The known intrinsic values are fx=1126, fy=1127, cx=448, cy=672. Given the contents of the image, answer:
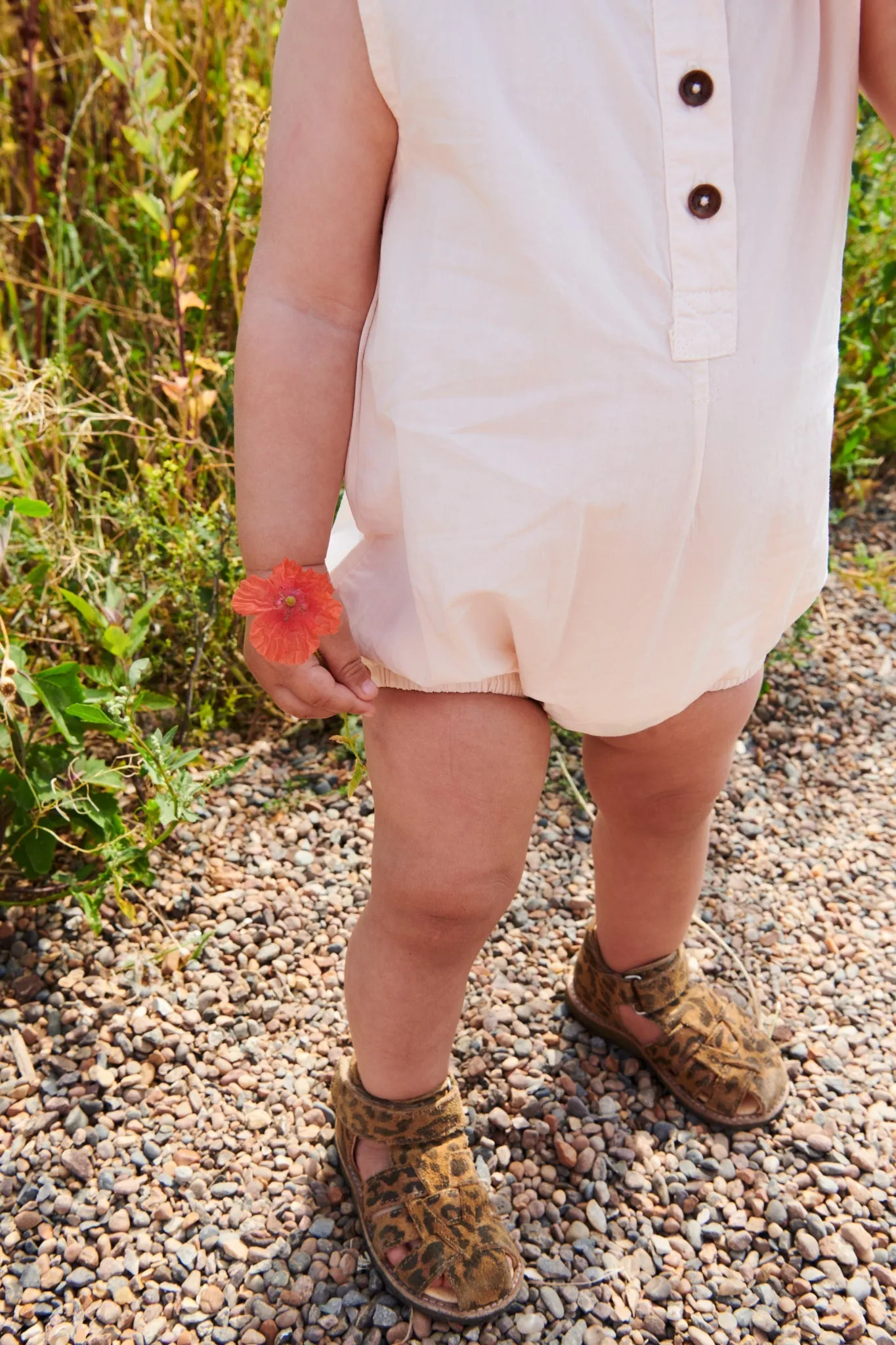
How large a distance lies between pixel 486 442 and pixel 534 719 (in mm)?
299

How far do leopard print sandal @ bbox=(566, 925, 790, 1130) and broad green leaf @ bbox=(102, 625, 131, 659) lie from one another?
81cm

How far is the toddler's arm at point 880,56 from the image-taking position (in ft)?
3.26

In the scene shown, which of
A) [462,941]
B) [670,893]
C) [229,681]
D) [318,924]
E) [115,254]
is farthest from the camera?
[115,254]

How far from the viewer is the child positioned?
91 centimetres

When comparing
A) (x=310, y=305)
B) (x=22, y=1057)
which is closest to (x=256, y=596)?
(x=310, y=305)

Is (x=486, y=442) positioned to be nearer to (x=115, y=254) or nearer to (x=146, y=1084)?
(x=146, y=1084)

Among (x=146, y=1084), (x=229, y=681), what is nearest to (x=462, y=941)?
(x=146, y=1084)

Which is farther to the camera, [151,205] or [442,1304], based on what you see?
[151,205]

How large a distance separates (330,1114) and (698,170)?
1.25 m

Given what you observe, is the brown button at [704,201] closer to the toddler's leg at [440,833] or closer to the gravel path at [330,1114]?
the toddler's leg at [440,833]

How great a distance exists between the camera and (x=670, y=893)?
4.86ft

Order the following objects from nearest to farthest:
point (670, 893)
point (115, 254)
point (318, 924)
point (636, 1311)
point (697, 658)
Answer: point (697, 658) < point (636, 1311) < point (670, 893) < point (318, 924) < point (115, 254)

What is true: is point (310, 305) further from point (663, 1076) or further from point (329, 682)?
point (663, 1076)

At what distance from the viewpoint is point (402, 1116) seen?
136 centimetres
